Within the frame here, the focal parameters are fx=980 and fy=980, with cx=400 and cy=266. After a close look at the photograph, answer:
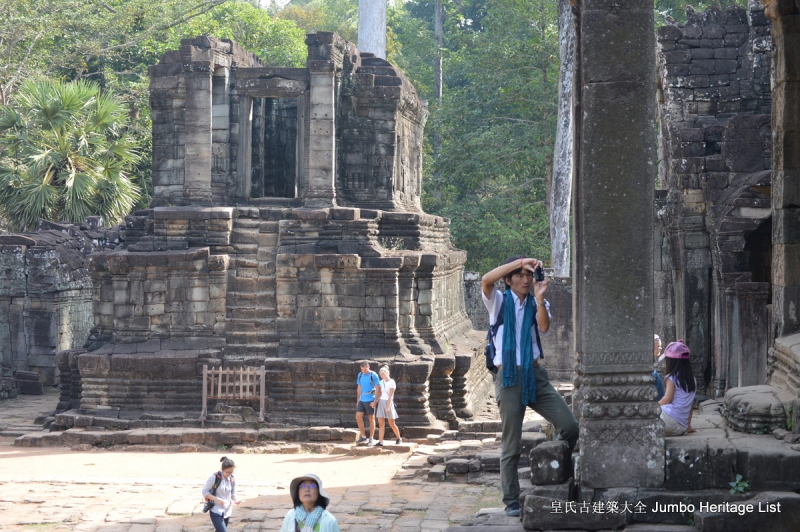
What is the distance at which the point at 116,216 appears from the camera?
73.4 ft

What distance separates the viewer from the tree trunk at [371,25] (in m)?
24.0

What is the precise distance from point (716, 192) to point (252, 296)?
23.2ft

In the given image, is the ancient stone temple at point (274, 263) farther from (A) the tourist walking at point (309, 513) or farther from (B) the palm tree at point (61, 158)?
(A) the tourist walking at point (309, 513)

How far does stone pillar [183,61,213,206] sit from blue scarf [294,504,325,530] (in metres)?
11.3

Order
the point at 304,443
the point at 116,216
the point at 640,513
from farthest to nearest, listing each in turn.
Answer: the point at 116,216 → the point at 304,443 → the point at 640,513

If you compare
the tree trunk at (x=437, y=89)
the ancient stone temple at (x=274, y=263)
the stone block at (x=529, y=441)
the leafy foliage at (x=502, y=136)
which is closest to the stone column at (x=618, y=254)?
the stone block at (x=529, y=441)

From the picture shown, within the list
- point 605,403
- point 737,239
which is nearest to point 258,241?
point 737,239

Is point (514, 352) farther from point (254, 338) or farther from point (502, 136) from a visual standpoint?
point (502, 136)

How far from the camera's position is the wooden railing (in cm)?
1420

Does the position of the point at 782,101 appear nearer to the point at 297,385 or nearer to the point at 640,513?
the point at 640,513

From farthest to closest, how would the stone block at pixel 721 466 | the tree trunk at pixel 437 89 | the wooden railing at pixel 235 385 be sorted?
the tree trunk at pixel 437 89 < the wooden railing at pixel 235 385 < the stone block at pixel 721 466

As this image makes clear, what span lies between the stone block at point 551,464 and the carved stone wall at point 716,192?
5.18 meters

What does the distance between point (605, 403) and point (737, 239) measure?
556cm

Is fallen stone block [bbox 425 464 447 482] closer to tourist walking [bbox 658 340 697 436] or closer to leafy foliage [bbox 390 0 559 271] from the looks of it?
tourist walking [bbox 658 340 697 436]
